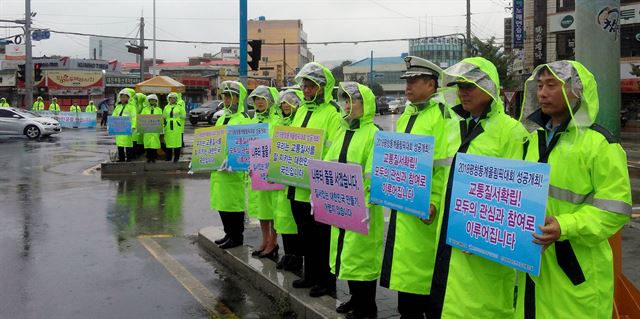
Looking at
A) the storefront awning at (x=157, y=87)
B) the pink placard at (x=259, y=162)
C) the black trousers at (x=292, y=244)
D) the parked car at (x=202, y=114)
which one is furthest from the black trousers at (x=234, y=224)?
the parked car at (x=202, y=114)

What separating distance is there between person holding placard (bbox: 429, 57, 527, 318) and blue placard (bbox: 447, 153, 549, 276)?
0.12m

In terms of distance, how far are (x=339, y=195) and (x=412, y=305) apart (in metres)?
1.00

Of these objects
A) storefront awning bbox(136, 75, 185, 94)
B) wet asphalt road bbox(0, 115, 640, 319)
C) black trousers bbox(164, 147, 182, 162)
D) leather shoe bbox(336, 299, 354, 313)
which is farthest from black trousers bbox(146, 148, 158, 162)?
leather shoe bbox(336, 299, 354, 313)

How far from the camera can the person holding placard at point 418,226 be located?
416cm

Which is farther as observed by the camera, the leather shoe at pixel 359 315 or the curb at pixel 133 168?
the curb at pixel 133 168

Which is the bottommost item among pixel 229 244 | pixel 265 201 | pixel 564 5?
pixel 229 244

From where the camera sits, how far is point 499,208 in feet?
10.5

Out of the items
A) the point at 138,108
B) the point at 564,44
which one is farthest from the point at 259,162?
the point at 564,44

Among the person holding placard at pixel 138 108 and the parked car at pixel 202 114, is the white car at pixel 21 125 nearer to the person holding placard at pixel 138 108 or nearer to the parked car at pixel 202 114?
the parked car at pixel 202 114

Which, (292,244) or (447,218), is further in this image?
(292,244)

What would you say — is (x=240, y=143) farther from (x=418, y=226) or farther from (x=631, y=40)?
(x=631, y=40)

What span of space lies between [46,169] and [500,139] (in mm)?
15392

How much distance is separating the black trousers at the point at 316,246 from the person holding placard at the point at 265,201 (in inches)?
33.5

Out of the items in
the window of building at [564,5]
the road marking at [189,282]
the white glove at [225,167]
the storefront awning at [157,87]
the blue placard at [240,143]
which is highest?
the window of building at [564,5]
